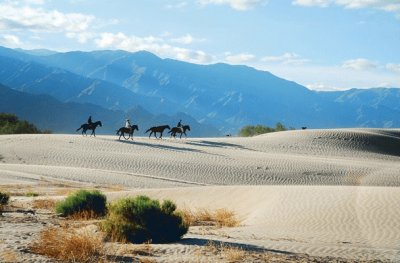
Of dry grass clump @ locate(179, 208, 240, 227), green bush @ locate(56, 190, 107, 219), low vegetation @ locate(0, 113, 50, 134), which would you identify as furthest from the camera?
low vegetation @ locate(0, 113, 50, 134)

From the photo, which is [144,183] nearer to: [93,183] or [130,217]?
[93,183]

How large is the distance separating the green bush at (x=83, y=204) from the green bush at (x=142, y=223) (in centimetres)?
418

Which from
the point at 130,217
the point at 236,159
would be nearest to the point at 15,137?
the point at 236,159

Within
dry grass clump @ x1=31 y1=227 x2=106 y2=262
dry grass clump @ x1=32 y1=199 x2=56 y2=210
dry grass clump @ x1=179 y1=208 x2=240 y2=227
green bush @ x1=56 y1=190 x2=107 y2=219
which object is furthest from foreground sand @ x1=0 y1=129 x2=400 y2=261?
green bush @ x1=56 y1=190 x2=107 y2=219

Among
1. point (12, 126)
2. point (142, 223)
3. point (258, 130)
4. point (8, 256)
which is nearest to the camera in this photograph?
point (8, 256)

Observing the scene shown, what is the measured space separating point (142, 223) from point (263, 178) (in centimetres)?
2845

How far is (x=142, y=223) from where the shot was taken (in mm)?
12539

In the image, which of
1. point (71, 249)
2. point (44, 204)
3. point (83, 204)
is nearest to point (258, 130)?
point (44, 204)

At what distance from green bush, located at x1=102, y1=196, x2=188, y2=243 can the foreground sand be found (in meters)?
0.63

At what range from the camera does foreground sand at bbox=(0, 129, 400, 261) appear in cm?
1494

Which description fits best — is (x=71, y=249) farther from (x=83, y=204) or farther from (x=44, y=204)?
(x=44, y=204)

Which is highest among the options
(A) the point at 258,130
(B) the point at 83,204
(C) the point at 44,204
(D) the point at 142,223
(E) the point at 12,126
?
(A) the point at 258,130

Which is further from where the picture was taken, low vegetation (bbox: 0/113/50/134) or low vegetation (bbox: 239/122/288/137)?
low vegetation (bbox: 239/122/288/137)

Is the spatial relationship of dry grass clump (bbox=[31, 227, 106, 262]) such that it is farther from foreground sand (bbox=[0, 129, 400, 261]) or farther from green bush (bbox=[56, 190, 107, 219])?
green bush (bbox=[56, 190, 107, 219])
